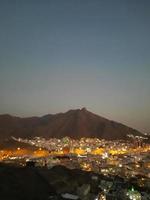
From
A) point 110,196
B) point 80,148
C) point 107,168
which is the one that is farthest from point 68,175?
point 80,148

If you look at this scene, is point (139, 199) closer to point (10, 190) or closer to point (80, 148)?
point (10, 190)

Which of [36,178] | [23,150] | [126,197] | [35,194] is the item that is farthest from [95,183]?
[23,150]

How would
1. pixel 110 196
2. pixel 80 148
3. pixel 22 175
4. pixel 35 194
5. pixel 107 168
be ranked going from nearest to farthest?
pixel 35 194, pixel 22 175, pixel 110 196, pixel 107 168, pixel 80 148

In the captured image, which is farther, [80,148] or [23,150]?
[80,148]

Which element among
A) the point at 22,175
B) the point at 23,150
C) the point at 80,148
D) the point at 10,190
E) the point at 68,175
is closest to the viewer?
the point at 10,190

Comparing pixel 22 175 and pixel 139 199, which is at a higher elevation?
pixel 22 175

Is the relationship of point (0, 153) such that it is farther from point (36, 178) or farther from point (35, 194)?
point (35, 194)
